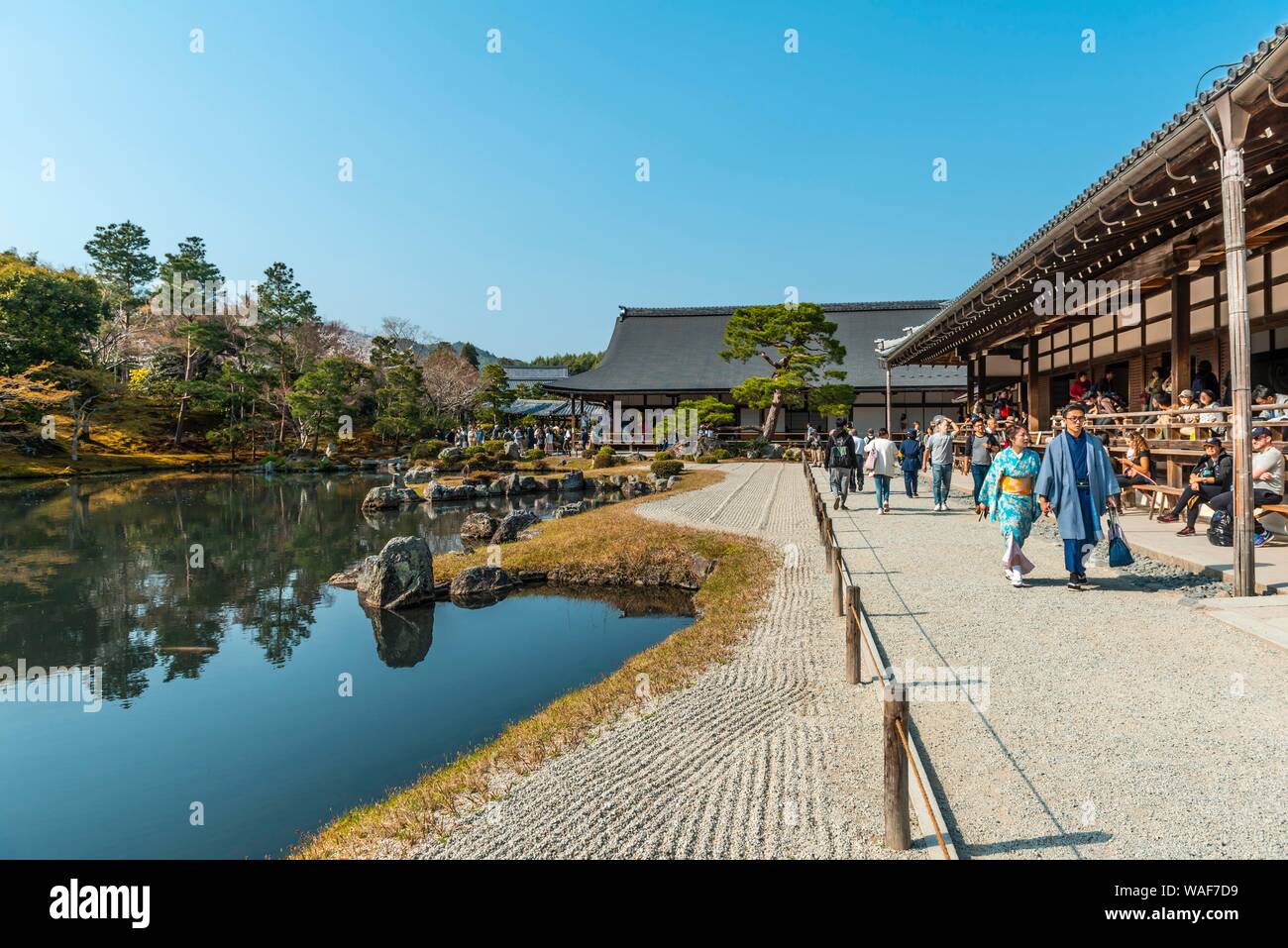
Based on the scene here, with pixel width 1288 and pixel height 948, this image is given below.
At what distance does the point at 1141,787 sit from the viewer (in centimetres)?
337

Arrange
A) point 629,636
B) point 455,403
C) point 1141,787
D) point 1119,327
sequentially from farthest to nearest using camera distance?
point 455,403
point 1119,327
point 629,636
point 1141,787

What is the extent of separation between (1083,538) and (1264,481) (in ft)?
9.91

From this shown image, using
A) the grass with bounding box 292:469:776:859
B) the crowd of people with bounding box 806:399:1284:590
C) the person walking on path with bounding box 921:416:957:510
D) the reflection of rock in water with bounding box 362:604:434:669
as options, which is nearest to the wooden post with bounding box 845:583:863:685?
the grass with bounding box 292:469:776:859

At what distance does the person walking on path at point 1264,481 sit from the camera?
790 centimetres

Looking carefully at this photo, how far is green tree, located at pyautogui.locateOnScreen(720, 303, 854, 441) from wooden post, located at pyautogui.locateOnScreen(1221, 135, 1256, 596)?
965 inches

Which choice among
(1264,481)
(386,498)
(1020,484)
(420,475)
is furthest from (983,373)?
(420,475)

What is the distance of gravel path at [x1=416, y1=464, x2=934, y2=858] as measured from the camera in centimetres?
337

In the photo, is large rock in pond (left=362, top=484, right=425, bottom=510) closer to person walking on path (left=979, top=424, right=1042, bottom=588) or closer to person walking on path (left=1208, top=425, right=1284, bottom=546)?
person walking on path (left=979, top=424, right=1042, bottom=588)

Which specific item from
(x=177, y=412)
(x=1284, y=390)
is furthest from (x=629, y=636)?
(x=177, y=412)

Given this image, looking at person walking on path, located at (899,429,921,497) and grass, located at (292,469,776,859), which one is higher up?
person walking on path, located at (899,429,921,497)

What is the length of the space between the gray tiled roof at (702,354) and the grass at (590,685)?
77.4 feet
